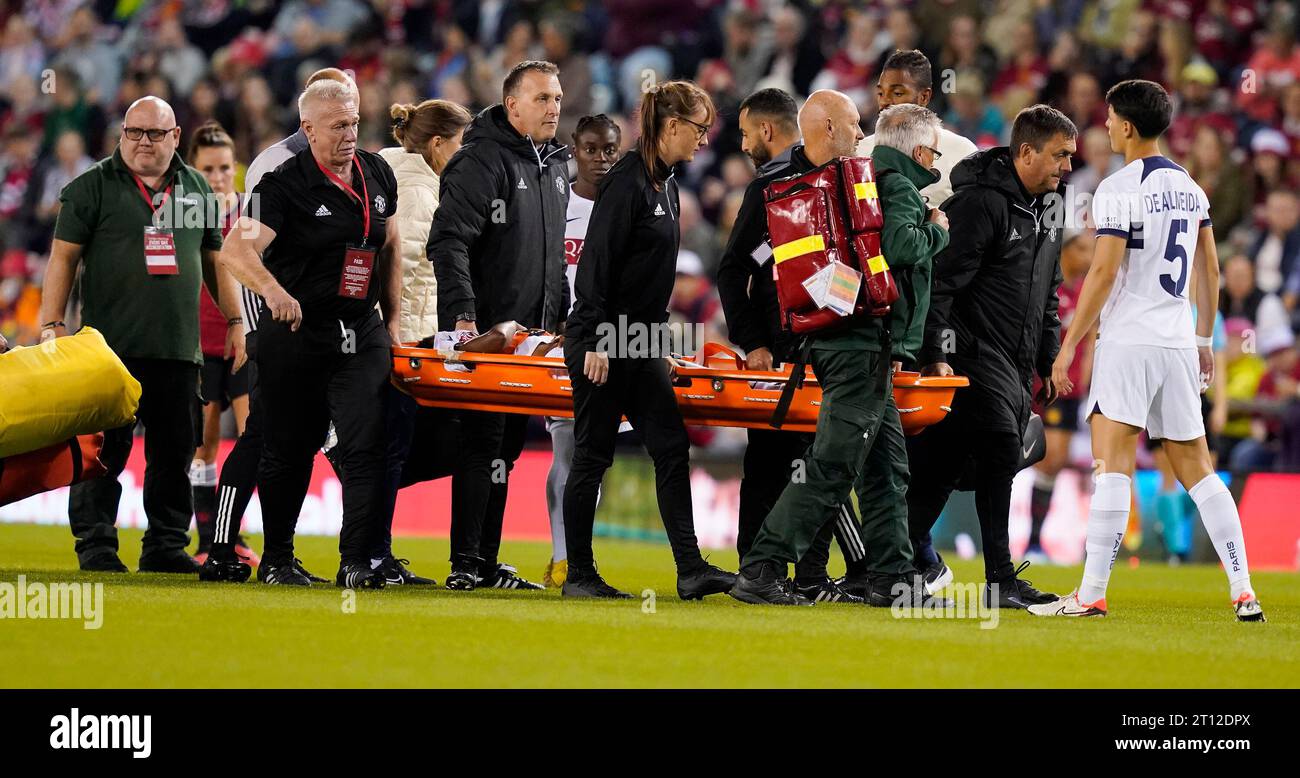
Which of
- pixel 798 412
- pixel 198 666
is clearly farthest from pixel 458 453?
pixel 198 666

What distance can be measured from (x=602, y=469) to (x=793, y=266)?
Answer: 1280 millimetres

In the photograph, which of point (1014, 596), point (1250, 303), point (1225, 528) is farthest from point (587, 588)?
point (1250, 303)

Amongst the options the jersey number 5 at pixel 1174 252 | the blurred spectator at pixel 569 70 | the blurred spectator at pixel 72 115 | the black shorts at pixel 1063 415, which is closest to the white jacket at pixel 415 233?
the jersey number 5 at pixel 1174 252

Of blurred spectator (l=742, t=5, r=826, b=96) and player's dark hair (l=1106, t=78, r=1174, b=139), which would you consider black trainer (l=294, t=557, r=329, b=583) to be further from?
blurred spectator (l=742, t=5, r=826, b=96)

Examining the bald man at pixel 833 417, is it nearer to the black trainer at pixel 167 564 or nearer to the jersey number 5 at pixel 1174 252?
the jersey number 5 at pixel 1174 252

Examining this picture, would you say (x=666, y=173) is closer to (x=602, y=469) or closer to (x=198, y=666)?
(x=602, y=469)

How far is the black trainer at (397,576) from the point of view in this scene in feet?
29.0

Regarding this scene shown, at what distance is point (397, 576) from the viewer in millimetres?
8891

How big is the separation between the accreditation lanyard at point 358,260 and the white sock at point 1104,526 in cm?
343

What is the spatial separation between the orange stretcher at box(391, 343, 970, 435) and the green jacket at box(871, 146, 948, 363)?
0.39 m

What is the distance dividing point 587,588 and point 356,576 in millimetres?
1085

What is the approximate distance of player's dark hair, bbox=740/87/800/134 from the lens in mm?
8539
